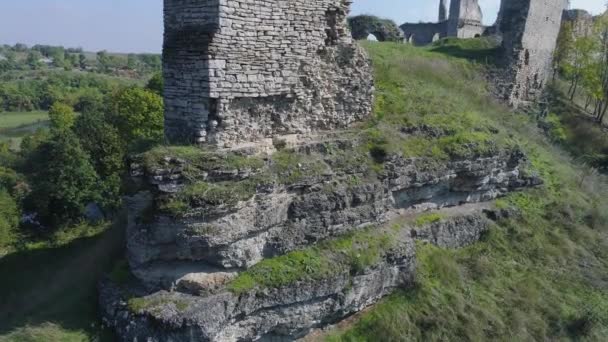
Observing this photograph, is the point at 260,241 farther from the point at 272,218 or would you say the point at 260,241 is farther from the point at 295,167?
the point at 295,167

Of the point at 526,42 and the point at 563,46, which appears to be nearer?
the point at 526,42

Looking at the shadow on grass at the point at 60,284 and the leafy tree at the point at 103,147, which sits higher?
the leafy tree at the point at 103,147

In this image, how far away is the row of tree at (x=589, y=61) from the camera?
21625 millimetres

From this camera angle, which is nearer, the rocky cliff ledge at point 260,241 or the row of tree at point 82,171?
the rocky cliff ledge at point 260,241

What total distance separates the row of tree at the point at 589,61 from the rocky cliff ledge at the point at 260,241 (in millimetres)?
15110

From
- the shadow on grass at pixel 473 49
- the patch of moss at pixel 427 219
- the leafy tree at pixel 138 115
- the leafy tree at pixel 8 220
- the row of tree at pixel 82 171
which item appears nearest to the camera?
the patch of moss at pixel 427 219

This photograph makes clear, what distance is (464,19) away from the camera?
28578 mm

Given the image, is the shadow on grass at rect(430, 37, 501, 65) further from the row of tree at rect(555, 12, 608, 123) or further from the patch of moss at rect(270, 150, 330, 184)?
the patch of moss at rect(270, 150, 330, 184)

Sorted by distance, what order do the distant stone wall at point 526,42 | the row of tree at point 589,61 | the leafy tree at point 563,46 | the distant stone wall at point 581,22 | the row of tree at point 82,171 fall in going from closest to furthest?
the row of tree at point 82,171
the distant stone wall at point 526,42
the row of tree at point 589,61
the leafy tree at point 563,46
the distant stone wall at point 581,22

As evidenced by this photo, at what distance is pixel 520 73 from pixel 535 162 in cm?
600

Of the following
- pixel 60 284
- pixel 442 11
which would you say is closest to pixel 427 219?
pixel 60 284

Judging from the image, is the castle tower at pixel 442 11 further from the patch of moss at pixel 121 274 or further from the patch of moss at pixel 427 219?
the patch of moss at pixel 121 274

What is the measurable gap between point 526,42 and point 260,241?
15.6m

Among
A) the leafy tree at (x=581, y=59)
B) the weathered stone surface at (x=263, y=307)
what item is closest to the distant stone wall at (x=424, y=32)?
the leafy tree at (x=581, y=59)
